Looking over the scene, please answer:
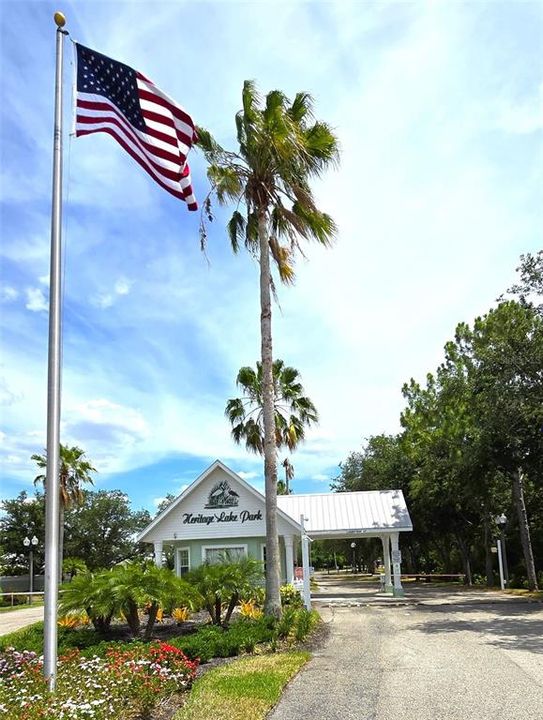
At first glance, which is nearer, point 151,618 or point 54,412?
point 54,412

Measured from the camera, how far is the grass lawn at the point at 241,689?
713 cm

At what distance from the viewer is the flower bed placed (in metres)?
6.01

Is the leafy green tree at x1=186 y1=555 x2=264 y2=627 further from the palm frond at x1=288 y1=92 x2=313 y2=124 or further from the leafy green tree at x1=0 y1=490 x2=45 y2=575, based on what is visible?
the leafy green tree at x1=0 y1=490 x2=45 y2=575

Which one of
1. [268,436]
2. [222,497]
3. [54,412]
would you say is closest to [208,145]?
[268,436]

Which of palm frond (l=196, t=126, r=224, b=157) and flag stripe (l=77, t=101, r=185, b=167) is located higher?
palm frond (l=196, t=126, r=224, b=157)

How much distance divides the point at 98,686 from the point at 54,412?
3.04m

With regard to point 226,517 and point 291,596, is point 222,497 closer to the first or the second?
point 226,517

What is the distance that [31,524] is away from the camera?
2159 inches

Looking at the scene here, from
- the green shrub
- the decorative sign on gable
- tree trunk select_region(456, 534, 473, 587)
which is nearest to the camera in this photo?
the green shrub

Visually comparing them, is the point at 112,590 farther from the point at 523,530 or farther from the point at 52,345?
the point at 523,530

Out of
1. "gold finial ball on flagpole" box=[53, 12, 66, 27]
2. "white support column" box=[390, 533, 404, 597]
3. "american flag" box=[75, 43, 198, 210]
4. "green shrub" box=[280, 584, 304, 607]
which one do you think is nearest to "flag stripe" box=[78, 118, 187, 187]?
"american flag" box=[75, 43, 198, 210]

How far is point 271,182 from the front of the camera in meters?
Answer: 16.5

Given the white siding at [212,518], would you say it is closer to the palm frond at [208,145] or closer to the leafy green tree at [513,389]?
the leafy green tree at [513,389]

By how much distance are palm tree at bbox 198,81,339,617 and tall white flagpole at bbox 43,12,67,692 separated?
7854mm
